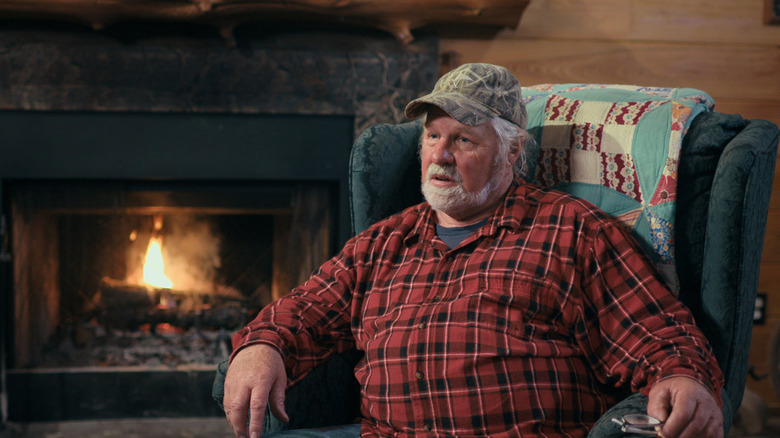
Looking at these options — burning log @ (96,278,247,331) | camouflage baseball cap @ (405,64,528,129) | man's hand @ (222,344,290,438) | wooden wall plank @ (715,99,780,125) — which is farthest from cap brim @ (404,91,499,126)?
burning log @ (96,278,247,331)

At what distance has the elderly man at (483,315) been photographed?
1083mm

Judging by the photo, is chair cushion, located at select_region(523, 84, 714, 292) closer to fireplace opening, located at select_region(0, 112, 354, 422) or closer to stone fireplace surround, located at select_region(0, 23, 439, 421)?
stone fireplace surround, located at select_region(0, 23, 439, 421)

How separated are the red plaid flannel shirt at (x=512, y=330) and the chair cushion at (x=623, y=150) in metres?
0.09

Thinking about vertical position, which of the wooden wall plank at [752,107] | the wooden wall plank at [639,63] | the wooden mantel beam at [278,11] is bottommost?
the wooden wall plank at [752,107]

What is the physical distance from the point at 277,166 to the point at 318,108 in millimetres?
225

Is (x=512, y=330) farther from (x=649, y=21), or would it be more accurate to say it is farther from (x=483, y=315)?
(x=649, y=21)

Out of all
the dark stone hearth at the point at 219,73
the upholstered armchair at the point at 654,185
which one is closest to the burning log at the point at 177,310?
the dark stone hearth at the point at 219,73

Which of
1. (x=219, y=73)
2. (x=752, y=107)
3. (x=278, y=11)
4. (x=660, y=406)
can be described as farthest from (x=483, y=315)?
(x=752, y=107)

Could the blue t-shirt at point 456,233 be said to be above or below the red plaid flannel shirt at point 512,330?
above

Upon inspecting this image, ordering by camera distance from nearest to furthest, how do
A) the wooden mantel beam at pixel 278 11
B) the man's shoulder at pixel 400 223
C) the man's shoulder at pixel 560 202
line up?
the man's shoulder at pixel 560 202, the man's shoulder at pixel 400 223, the wooden mantel beam at pixel 278 11

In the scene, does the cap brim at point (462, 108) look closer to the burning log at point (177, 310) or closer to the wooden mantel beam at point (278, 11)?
the wooden mantel beam at point (278, 11)

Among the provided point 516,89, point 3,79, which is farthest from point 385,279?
point 3,79

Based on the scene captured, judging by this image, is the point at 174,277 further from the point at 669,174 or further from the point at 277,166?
the point at 669,174

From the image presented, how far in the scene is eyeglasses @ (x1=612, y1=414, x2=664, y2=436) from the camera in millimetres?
897
